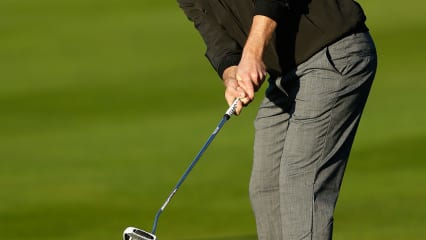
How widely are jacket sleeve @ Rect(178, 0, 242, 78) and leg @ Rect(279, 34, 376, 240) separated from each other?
39cm

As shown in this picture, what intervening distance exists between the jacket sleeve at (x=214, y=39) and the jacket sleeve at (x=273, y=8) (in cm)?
46

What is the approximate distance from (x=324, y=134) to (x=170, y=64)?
649 cm

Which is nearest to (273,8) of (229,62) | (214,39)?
(229,62)

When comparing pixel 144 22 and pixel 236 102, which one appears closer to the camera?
pixel 236 102

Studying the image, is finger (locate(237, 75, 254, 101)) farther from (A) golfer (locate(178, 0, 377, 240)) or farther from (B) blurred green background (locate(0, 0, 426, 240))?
(B) blurred green background (locate(0, 0, 426, 240))

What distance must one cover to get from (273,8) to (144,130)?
5156 mm

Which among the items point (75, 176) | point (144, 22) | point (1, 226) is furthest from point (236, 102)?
point (144, 22)

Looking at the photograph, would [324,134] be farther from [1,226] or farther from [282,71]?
[1,226]

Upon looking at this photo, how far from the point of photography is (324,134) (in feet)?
17.6

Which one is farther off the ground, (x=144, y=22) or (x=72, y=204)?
(x=144, y=22)

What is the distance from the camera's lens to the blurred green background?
8.45 m

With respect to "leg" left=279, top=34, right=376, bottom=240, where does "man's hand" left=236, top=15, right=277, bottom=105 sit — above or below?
above

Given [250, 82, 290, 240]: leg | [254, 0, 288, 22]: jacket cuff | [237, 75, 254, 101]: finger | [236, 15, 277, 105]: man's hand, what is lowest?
[250, 82, 290, 240]: leg

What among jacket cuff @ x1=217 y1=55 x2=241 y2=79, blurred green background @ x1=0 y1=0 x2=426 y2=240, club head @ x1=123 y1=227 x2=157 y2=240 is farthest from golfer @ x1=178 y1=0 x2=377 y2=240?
blurred green background @ x1=0 y1=0 x2=426 y2=240
